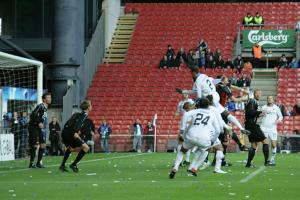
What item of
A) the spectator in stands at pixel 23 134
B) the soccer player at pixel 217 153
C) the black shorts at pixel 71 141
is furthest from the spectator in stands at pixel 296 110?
the black shorts at pixel 71 141

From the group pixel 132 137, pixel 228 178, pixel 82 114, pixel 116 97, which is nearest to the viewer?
pixel 228 178

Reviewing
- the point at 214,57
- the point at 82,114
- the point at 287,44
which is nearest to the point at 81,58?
the point at 214,57

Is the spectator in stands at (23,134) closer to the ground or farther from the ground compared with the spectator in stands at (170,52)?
closer to the ground

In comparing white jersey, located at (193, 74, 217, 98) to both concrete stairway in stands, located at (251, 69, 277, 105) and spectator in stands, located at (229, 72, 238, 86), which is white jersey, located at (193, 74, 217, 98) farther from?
concrete stairway in stands, located at (251, 69, 277, 105)

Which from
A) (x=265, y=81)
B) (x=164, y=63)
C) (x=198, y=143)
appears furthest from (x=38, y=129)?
(x=265, y=81)

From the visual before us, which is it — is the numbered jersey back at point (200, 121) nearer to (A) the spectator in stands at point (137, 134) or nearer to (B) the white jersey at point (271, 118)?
(B) the white jersey at point (271, 118)

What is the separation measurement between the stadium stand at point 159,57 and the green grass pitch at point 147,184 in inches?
758

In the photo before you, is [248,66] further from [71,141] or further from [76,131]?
[76,131]

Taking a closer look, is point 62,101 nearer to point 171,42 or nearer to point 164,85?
point 164,85

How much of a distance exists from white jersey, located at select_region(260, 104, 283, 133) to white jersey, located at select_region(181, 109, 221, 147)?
26.9ft

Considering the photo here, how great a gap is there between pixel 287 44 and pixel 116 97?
10167 mm

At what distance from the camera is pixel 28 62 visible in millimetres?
28719

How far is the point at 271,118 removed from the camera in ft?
85.0

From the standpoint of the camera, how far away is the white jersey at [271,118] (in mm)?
25719
